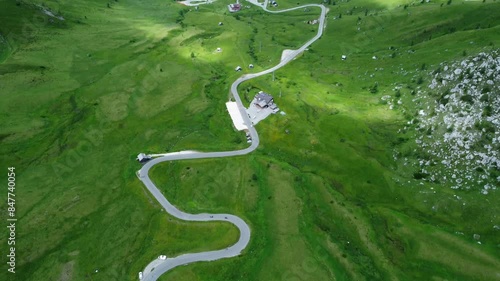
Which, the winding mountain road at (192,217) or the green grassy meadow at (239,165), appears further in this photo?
the green grassy meadow at (239,165)

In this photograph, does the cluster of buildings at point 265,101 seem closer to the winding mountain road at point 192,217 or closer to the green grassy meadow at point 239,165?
the green grassy meadow at point 239,165

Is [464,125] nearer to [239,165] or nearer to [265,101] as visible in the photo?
[265,101]

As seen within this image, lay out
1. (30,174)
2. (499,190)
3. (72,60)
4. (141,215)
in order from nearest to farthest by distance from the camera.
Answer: (499,190)
(141,215)
(30,174)
(72,60)

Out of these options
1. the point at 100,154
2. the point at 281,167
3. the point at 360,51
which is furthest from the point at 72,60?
the point at 360,51

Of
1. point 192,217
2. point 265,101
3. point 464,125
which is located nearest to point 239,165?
point 192,217

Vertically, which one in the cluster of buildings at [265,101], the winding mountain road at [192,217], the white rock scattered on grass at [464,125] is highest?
the white rock scattered on grass at [464,125]

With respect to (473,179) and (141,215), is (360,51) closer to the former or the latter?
(473,179)

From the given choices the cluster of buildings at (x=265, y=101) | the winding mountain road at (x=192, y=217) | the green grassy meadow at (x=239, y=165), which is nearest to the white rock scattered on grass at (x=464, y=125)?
the green grassy meadow at (x=239, y=165)

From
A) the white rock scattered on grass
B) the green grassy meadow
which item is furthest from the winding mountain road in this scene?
the white rock scattered on grass
